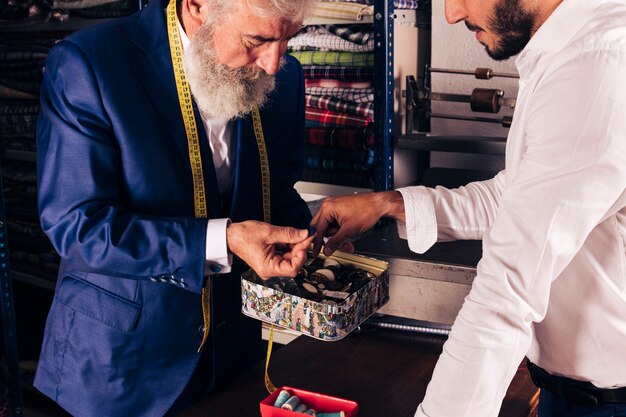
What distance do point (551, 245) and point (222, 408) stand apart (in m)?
0.86

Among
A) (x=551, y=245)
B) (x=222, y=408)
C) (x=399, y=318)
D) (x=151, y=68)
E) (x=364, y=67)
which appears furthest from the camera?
(x=364, y=67)

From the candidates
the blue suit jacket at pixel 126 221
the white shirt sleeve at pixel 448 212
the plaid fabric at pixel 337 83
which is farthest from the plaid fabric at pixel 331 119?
the white shirt sleeve at pixel 448 212

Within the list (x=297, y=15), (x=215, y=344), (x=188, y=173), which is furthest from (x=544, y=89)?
(x=215, y=344)

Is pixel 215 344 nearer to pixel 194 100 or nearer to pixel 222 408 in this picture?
pixel 222 408

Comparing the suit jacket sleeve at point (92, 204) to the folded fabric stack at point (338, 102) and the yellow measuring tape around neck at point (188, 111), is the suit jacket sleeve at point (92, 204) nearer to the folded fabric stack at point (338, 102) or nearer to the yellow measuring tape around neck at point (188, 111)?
the yellow measuring tape around neck at point (188, 111)

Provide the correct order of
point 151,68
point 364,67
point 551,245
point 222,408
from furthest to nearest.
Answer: point 364,67, point 151,68, point 222,408, point 551,245

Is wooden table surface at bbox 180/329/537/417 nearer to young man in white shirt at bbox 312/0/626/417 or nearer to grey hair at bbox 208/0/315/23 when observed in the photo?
young man in white shirt at bbox 312/0/626/417

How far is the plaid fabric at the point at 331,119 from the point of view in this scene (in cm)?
274

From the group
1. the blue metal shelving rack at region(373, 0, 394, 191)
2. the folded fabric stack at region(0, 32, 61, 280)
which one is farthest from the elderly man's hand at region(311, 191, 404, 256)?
the folded fabric stack at region(0, 32, 61, 280)

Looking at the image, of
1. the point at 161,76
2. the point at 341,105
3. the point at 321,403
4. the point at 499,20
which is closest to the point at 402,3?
the point at 341,105

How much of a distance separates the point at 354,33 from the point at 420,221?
4.12ft

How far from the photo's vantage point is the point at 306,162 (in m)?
2.88

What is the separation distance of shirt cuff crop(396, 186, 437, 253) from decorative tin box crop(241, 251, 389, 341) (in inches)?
4.8

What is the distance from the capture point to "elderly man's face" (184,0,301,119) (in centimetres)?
162
